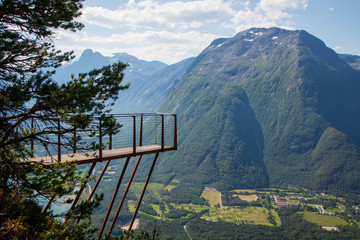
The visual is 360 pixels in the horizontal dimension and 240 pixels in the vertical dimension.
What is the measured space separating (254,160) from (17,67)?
165m

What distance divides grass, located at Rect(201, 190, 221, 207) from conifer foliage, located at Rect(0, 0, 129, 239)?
11670 centimetres

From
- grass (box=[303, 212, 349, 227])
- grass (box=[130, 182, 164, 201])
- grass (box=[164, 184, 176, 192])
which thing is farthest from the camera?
grass (box=[164, 184, 176, 192])

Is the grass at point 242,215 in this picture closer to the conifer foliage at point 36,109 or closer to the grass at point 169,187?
the grass at point 169,187

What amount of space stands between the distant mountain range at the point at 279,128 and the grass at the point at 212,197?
5055 mm

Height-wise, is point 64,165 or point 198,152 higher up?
point 64,165

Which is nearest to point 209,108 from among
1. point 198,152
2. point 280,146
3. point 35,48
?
point 198,152

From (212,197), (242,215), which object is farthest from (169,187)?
(242,215)

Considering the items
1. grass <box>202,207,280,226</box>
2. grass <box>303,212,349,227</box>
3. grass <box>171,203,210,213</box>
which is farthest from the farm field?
grass <box>303,212,349,227</box>

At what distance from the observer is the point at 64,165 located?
19.5ft

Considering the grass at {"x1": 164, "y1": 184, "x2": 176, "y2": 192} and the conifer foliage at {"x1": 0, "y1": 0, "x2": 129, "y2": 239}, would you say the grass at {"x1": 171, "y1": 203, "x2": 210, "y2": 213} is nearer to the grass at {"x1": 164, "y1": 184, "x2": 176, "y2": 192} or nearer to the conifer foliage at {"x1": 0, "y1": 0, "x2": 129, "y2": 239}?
the grass at {"x1": 164, "y1": 184, "x2": 176, "y2": 192}

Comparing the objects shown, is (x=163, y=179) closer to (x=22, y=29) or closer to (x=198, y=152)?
(x=198, y=152)

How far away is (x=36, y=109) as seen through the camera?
6.25 m

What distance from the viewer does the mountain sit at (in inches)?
5773

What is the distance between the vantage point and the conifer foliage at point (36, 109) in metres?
5.59
